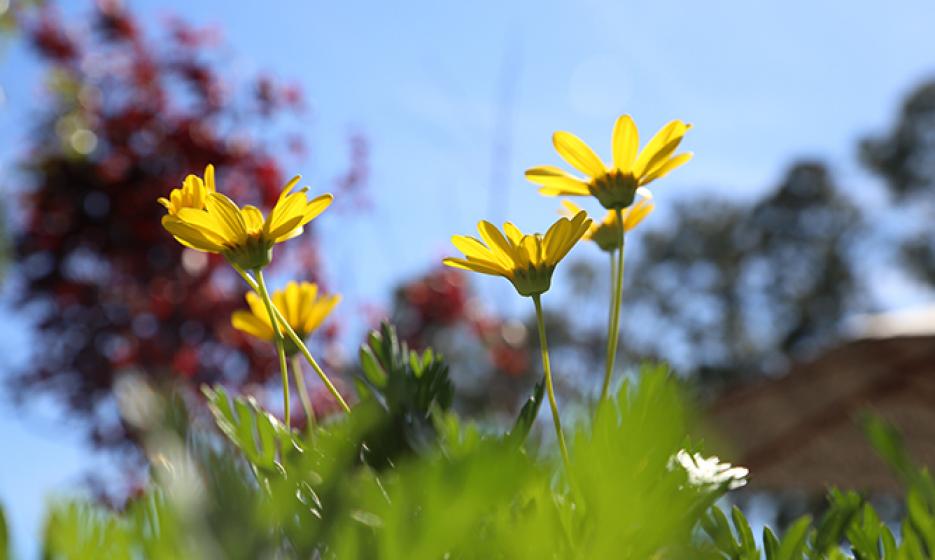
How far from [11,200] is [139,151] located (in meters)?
0.70

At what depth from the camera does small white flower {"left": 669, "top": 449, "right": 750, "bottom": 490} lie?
0.35 metres

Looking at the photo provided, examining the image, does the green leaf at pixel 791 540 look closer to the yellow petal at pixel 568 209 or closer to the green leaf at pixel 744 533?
the green leaf at pixel 744 533

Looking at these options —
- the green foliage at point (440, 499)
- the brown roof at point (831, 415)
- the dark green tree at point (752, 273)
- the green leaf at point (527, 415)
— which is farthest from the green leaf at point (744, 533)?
the dark green tree at point (752, 273)

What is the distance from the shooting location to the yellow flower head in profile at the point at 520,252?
0.50 m

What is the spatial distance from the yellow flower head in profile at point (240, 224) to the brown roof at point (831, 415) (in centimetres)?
314

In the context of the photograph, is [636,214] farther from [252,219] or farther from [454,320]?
[454,320]

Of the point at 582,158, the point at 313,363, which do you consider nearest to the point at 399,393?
the point at 313,363

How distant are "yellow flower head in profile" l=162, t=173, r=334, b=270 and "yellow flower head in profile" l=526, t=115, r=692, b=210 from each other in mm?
173

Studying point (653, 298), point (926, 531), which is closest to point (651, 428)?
point (926, 531)

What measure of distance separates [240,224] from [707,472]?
30cm

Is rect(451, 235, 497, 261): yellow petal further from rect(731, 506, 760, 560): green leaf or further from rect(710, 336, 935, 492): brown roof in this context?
rect(710, 336, 935, 492): brown roof

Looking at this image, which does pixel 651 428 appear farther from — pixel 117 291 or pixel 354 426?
pixel 117 291

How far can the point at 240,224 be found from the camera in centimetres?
53

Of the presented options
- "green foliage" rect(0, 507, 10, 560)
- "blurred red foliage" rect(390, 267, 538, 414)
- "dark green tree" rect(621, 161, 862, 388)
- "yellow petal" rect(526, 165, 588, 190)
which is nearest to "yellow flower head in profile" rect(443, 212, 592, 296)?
"yellow petal" rect(526, 165, 588, 190)
